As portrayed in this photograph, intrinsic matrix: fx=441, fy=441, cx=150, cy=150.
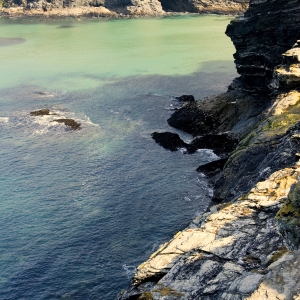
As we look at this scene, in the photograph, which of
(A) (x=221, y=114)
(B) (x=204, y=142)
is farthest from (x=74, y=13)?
(B) (x=204, y=142)

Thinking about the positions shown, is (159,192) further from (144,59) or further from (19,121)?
(144,59)

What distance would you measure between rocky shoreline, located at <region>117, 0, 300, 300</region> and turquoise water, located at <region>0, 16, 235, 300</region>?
553 centimetres

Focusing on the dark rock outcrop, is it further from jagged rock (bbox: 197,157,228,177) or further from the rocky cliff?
the rocky cliff

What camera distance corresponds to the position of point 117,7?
593ft

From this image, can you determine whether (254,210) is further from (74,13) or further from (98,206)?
(74,13)

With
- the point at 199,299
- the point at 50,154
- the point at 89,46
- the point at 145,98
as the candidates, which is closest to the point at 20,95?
the point at 145,98

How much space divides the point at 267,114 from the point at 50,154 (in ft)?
86.5

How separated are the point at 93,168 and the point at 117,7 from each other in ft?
Answer: 472

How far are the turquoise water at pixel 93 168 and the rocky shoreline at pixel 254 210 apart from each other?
18.1 feet

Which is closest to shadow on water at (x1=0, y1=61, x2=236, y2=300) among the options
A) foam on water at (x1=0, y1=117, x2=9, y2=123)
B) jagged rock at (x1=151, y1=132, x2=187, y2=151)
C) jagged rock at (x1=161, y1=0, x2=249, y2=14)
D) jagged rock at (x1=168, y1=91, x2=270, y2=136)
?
jagged rock at (x1=151, y1=132, x2=187, y2=151)

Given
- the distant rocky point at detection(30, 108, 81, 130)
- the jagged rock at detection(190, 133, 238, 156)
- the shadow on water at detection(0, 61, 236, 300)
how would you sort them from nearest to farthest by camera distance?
the shadow on water at detection(0, 61, 236, 300) < the jagged rock at detection(190, 133, 238, 156) < the distant rocky point at detection(30, 108, 81, 130)

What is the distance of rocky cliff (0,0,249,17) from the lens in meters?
174

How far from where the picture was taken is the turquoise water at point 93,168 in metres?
34.9

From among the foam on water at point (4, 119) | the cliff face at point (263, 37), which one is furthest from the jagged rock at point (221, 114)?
the foam on water at point (4, 119)
